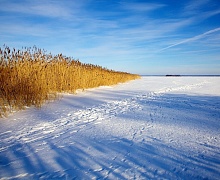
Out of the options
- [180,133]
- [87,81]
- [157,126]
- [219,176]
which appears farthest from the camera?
[87,81]

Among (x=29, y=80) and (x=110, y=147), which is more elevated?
(x=29, y=80)

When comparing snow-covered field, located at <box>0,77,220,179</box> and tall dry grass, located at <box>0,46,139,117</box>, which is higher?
tall dry grass, located at <box>0,46,139,117</box>

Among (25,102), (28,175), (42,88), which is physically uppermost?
(42,88)

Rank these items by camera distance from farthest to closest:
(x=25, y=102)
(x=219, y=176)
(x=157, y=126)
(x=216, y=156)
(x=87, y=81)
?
(x=87, y=81)
(x=25, y=102)
(x=157, y=126)
(x=216, y=156)
(x=219, y=176)

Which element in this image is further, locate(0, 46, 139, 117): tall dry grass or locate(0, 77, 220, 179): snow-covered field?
locate(0, 46, 139, 117): tall dry grass

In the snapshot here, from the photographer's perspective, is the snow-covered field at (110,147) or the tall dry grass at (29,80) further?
the tall dry grass at (29,80)

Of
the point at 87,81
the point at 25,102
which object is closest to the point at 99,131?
the point at 25,102

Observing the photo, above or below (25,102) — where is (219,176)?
below

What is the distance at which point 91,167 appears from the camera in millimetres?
2053

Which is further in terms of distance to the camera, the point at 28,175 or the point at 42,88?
the point at 42,88

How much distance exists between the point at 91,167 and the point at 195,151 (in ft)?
4.79

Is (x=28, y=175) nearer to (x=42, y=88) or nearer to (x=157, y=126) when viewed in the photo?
(x=157, y=126)

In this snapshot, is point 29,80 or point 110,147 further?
point 29,80

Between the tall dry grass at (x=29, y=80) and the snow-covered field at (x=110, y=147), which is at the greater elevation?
the tall dry grass at (x=29, y=80)
